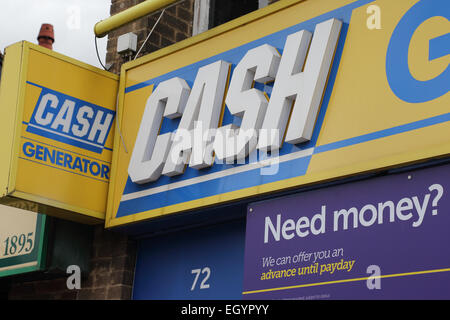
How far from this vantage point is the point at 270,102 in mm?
6328

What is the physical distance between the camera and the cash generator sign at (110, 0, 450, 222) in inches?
221

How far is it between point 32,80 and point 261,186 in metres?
2.24

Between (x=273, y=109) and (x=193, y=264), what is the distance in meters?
1.58

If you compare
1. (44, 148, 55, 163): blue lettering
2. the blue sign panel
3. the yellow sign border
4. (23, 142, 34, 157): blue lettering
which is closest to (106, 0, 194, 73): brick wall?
the yellow sign border

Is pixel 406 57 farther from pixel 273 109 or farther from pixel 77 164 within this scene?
pixel 77 164

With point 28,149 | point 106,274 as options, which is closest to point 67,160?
point 28,149

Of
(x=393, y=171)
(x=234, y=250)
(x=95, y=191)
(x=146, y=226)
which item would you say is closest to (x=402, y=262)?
(x=393, y=171)

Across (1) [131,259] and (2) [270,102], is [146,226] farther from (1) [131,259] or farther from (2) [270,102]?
(2) [270,102]

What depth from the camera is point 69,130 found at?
7316 mm

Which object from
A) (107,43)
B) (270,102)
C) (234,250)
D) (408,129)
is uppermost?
(107,43)

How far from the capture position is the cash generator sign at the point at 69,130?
7098 millimetres

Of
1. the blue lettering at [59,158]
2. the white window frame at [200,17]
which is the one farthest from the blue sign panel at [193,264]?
the white window frame at [200,17]

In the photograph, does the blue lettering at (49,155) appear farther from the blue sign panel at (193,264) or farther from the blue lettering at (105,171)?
the blue sign panel at (193,264)
